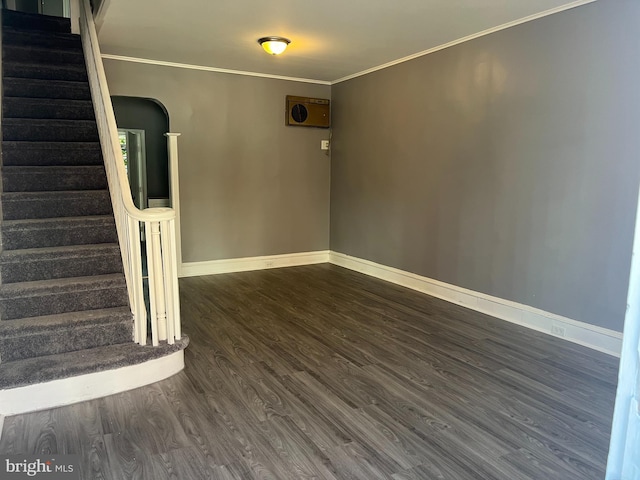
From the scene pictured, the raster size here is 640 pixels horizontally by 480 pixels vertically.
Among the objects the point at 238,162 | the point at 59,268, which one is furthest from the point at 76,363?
the point at 238,162

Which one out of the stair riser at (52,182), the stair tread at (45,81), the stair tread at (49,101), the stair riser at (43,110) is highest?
the stair tread at (45,81)

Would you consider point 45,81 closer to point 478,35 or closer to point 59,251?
point 59,251

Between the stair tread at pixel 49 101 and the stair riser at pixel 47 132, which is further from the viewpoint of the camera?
the stair tread at pixel 49 101

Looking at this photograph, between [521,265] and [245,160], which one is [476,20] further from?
[245,160]

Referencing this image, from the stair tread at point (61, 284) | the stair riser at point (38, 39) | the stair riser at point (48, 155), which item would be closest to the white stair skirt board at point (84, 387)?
the stair tread at point (61, 284)

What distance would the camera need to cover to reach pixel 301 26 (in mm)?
3846

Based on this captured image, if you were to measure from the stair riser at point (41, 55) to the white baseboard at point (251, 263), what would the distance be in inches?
98.4

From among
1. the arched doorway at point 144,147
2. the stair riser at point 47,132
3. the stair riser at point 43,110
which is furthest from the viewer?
the arched doorway at point 144,147

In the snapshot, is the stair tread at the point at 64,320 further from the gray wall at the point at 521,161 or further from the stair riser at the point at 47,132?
the gray wall at the point at 521,161

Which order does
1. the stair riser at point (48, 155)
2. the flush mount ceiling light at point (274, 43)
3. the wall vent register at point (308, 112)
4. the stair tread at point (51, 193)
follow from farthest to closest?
1. the wall vent register at point (308, 112)
2. the flush mount ceiling light at point (274, 43)
3. the stair riser at point (48, 155)
4. the stair tread at point (51, 193)

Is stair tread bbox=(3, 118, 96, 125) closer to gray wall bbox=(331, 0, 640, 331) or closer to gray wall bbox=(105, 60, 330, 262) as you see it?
gray wall bbox=(105, 60, 330, 262)

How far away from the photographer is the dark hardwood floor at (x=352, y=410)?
2041 mm

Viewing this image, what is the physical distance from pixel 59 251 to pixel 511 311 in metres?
3.61

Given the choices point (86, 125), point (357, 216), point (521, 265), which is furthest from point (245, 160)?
point (521, 265)
